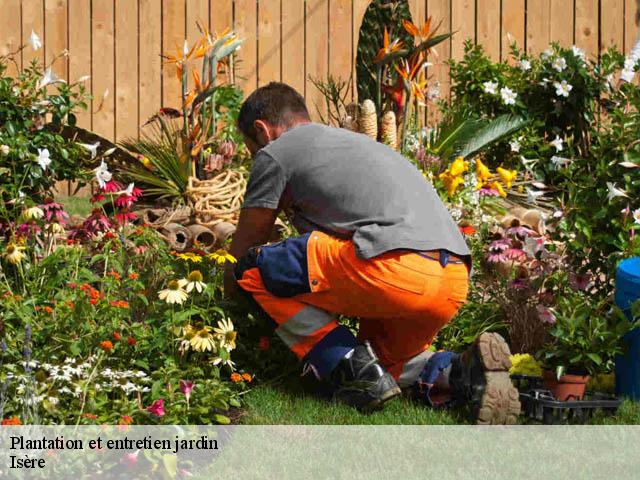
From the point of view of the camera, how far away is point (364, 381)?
3729 mm

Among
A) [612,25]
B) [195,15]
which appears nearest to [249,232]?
[195,15]

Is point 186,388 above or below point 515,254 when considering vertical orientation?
below

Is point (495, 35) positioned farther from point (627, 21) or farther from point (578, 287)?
point (578, 287)

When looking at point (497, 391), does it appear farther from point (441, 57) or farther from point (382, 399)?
point (441, 57)

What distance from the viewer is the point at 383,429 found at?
141 inches

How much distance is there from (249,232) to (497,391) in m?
1.08


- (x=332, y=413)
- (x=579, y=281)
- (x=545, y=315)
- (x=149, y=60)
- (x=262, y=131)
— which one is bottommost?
(x=332, y=413)

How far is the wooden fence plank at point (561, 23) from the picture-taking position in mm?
9250

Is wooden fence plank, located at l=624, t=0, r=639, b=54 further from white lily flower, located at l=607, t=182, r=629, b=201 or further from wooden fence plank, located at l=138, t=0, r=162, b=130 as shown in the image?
white lily flower, located at l=607, t=182, r=629, b=201

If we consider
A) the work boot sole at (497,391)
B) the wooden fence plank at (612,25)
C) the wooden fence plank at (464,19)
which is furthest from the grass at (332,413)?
the wooden fence plank at (612,25)

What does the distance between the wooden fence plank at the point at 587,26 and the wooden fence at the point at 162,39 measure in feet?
2.56

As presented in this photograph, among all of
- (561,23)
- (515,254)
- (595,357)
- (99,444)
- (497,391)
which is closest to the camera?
(99,444)

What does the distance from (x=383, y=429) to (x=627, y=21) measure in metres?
6.90

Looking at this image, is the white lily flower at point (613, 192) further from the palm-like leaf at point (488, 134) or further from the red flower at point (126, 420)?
the palm-like leaf at point (488, 134)
